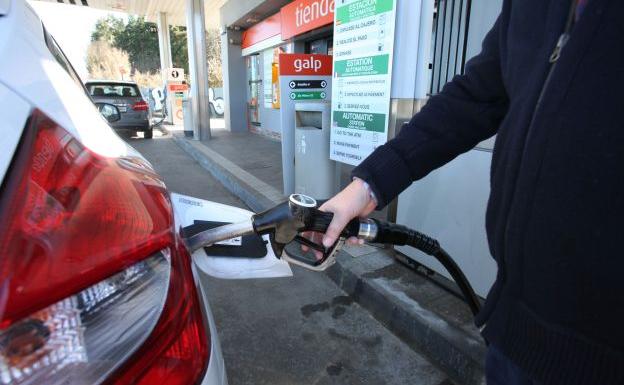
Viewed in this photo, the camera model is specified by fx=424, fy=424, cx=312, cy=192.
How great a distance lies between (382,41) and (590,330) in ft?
9.72

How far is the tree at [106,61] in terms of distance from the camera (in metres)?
38.1

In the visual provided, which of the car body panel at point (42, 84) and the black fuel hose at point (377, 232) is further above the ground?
the car body panel at point (42, 84)

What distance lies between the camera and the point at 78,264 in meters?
0.65

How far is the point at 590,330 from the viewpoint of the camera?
708mm

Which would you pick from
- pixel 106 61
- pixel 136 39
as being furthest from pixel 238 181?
pixel 106 61

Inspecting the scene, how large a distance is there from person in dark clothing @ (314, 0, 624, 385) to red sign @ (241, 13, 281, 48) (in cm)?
1054

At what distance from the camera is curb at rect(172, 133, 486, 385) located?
233 centimetres

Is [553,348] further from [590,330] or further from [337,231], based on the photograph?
[337,231]

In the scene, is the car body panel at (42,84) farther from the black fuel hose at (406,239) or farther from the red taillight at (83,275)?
the black fuel hose at (406,239)

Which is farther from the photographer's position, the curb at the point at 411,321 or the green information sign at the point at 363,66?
the green information sign at the point at 363,66

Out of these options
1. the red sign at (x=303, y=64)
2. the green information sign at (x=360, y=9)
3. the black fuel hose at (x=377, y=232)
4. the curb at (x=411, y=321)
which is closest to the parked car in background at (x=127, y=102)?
the red sign at (x=303, y=64)

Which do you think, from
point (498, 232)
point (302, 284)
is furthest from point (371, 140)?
point (498, 232)

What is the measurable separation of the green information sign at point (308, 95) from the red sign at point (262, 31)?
20.1 feet

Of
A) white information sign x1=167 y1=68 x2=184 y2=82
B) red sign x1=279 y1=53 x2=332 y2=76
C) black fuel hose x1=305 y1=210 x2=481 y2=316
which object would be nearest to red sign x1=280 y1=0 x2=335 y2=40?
red sign x1=279 y1=53 x2=332 y2=76
